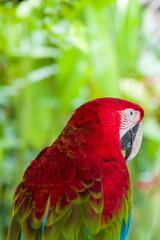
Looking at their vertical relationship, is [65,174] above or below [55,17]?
below

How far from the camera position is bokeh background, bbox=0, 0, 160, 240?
106cm

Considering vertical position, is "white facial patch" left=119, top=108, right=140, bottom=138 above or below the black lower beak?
above

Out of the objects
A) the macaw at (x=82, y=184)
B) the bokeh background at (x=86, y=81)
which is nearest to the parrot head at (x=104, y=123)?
the macaw at (x=82, y=184)

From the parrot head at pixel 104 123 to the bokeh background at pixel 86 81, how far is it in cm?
60

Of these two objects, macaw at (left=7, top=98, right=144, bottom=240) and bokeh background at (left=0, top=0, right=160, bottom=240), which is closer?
macaw at (left=7, top=98, right=144, bottom=240)

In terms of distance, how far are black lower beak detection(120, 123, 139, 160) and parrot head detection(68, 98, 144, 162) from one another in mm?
16

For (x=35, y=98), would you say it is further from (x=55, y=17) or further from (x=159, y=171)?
(x=55, y=17)

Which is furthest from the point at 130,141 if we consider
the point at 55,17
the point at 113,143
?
the point at 55,17

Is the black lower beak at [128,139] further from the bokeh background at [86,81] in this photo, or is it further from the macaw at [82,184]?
the bokeh background at [86,81]

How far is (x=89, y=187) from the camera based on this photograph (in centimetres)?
36

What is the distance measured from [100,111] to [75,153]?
5 centimetres

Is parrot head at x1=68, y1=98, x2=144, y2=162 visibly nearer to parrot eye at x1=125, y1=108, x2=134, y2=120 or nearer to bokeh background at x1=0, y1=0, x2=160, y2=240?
parrot eye at x1=125, y1=108, x2=134, y2=120

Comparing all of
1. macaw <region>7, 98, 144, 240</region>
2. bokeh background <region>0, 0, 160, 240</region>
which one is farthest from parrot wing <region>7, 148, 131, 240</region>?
bokeh background <region>0, 0, 160, 240</region>

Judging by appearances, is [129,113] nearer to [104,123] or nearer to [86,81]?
[104,123]
